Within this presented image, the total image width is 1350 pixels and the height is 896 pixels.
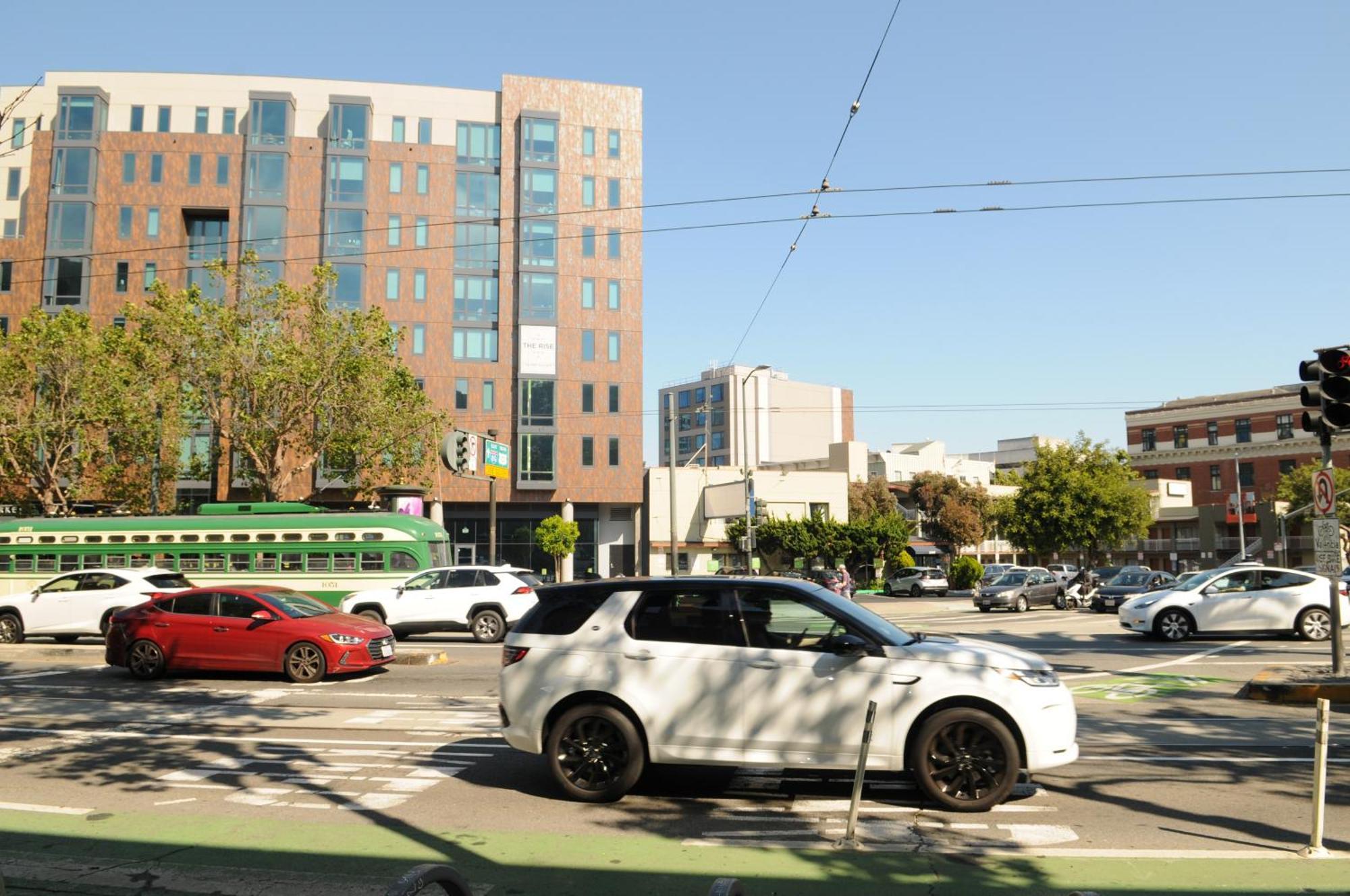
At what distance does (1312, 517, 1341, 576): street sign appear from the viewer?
1232cm

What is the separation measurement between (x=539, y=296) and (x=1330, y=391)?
48.4m

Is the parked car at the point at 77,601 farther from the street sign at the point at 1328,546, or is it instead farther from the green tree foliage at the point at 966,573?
the green tree foliage at the point at 966,573

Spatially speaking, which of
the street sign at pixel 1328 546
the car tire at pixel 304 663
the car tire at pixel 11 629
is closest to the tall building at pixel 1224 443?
the street sign at pixel 1328 546

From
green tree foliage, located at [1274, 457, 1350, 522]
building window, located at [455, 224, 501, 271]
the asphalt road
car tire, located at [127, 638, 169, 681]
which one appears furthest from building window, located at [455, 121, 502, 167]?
green tree foliage, located at [1274, 457, 1350, 522]

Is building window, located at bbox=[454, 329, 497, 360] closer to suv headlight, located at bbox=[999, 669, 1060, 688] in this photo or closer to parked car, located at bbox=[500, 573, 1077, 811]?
parked car, located at bbox=[500, 573, 1077, 811]

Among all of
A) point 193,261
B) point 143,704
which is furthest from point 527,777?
point 193,261

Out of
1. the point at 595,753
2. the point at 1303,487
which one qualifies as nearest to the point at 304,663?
the point at 595,753

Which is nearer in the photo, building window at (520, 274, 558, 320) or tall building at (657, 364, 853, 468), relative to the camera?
building window at (520, 274, 558, 320)

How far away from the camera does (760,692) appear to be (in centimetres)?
724

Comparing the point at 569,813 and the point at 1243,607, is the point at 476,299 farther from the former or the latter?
the point at 569,813

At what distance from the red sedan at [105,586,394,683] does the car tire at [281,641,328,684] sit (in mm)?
10

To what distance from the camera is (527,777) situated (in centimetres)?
838

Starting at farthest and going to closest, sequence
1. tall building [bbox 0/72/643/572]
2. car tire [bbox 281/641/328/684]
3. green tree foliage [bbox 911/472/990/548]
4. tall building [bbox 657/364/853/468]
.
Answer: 1. tall building [bbox 657/364/853/468]
2. green tree foliage [bbox 911/472/990/548]
3. tall building [bbox 0/72/643/572]
4. car tire [bbox 281/641/328/684]

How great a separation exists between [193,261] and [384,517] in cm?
3734
